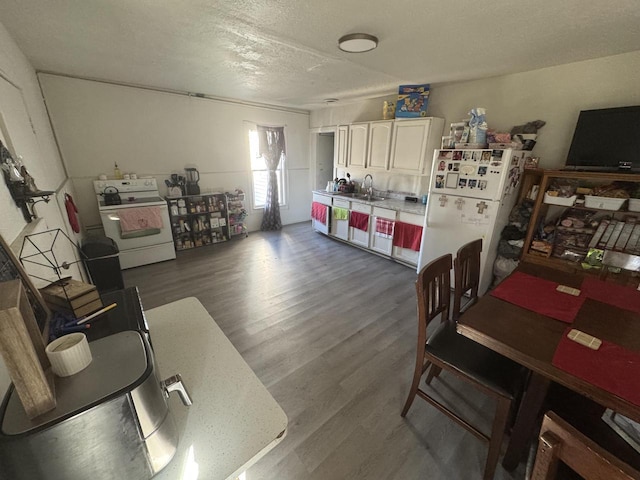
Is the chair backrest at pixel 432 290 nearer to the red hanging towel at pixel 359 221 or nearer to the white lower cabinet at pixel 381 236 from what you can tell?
the white lower cabinet at pixel 381 236

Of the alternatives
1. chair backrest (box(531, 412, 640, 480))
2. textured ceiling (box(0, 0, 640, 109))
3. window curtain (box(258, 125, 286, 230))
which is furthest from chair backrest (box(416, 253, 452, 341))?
window curtain (box(258, 125, 286, 230))

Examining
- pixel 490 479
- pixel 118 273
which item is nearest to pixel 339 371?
pixel 490 479

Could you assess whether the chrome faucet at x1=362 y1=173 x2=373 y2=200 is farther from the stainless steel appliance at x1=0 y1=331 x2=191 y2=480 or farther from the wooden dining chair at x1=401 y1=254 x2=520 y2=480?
the stainless steel appliance at x1=0 y1=331 x2=191 y2=480

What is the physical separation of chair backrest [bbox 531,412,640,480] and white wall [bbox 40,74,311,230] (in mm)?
4737

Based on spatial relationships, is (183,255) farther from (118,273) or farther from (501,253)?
(501,253)

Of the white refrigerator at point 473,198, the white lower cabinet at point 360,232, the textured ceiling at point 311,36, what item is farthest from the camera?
the white lower cabinet at point 360,232

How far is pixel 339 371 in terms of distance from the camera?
1.96 m

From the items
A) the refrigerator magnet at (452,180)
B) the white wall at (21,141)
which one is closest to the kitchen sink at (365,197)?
the refrigerator magnet at (452,180)

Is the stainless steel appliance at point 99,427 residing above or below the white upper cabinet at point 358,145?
below

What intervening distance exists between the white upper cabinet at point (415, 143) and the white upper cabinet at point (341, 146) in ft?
3.17

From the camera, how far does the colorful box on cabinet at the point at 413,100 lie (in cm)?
328

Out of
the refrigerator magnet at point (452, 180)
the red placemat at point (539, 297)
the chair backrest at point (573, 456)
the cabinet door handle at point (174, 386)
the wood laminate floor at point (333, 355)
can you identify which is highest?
the refrigerator magnet at point (452, 180)

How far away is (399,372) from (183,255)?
11.6ft

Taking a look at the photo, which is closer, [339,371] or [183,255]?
[339,371]
